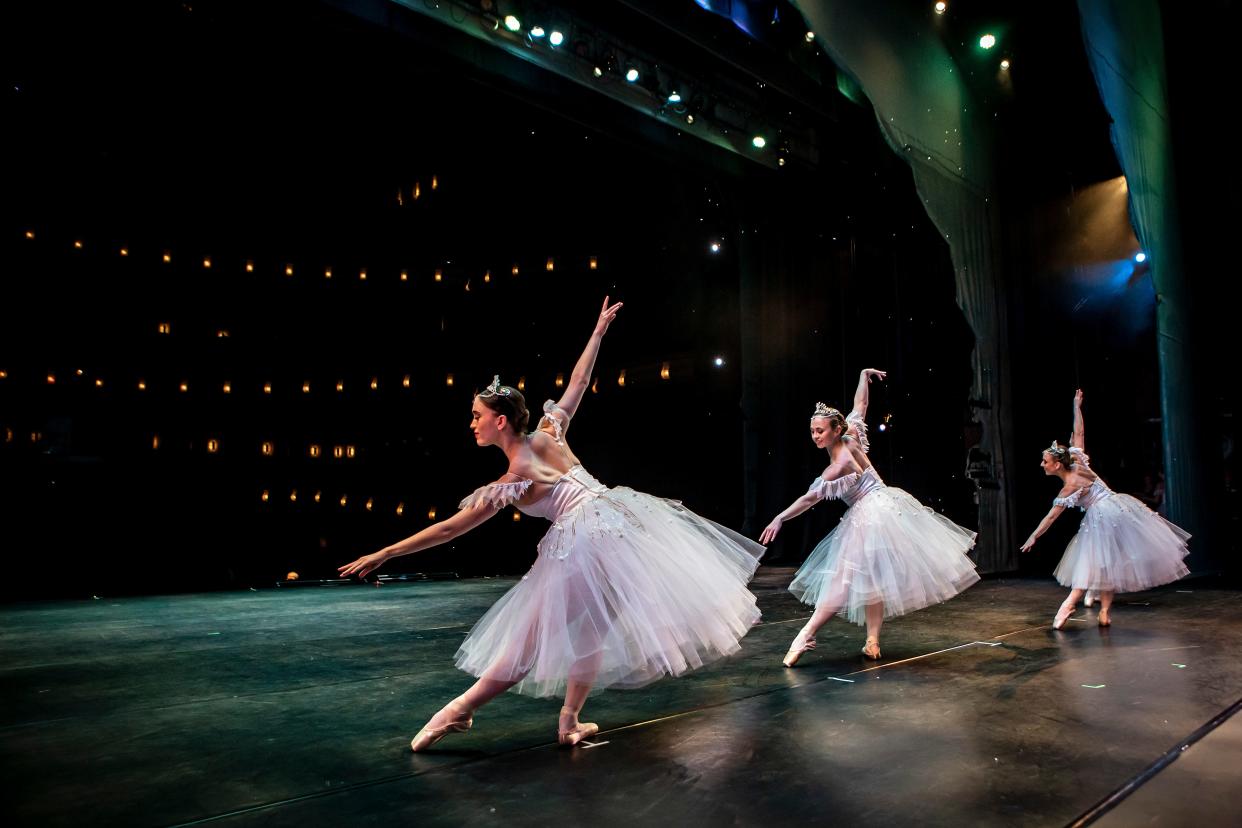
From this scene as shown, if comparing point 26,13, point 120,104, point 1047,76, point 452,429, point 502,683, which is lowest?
point 502,683

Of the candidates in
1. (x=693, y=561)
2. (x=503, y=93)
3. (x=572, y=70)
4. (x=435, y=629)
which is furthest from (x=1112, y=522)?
(x=503, y=93)

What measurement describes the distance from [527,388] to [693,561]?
7.22 metres

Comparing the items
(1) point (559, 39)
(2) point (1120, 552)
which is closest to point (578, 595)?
(2) point (1120, 552)

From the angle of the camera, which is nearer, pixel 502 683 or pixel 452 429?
pixel 502 683

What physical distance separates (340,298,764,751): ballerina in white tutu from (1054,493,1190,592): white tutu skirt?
12.2 ft

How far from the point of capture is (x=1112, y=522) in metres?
5.36

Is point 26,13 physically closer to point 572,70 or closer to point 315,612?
point 572,70

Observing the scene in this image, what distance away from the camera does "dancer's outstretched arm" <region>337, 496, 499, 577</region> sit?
213 cm

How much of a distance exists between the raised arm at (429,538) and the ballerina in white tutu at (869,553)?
186 cm

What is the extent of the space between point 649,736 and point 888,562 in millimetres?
1928

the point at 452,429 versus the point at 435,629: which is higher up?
the point at 452,429

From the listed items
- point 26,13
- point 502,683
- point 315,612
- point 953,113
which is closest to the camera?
point 502,683

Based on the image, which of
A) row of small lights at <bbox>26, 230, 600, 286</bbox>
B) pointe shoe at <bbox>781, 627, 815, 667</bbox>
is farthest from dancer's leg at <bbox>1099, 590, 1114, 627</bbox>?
row of small lights at <bbox>26, 230, 600, 286</bbox>

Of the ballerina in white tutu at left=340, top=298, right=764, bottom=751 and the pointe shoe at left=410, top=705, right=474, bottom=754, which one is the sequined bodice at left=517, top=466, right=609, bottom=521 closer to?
the ballerina in white tutu at left=340, top=298, right=764, bottom=751
